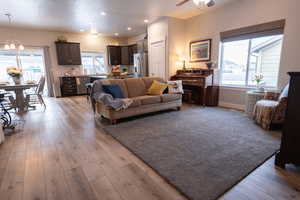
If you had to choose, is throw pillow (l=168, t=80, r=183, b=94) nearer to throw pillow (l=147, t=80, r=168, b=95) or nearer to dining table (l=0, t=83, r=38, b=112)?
throw pillow (l=147, t=80, r=168, b=95)

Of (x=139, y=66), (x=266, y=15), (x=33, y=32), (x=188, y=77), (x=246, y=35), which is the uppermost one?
(x=33, y=32)

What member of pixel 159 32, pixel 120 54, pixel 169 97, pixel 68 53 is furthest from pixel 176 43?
pixel 68 53

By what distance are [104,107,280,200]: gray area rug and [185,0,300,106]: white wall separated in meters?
1.32

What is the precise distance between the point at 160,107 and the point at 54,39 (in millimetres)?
5996

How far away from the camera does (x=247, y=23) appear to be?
→ 159 inches

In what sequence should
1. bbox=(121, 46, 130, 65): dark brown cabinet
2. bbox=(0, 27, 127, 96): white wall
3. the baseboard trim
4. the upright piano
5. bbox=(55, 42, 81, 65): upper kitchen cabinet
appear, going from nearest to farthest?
the baseboard trim → the upright piano → bbox=(0, 27, 127, 96): white wall → bbox=(55, 42, 81, 65): upper kitchen cabinet → bbox=(121, 46, 130, 65): dark brown cabinet

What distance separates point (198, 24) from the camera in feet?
17.0

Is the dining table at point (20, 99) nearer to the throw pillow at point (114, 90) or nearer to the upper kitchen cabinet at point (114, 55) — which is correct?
the throw pillow at point (114, 90)

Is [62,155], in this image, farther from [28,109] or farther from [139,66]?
[139,66]

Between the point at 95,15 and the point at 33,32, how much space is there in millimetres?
3391

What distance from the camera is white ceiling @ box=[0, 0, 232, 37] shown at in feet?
13.6

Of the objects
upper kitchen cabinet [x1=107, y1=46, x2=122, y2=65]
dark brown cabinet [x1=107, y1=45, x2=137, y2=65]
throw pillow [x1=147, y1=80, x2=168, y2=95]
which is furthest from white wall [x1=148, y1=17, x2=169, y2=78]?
upper kitchen cabinet [x1=107, y1=46, x2=122, y2=65]

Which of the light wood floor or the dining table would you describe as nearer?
the light wood floor

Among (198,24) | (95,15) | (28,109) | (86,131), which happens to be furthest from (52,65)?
(198,24)
